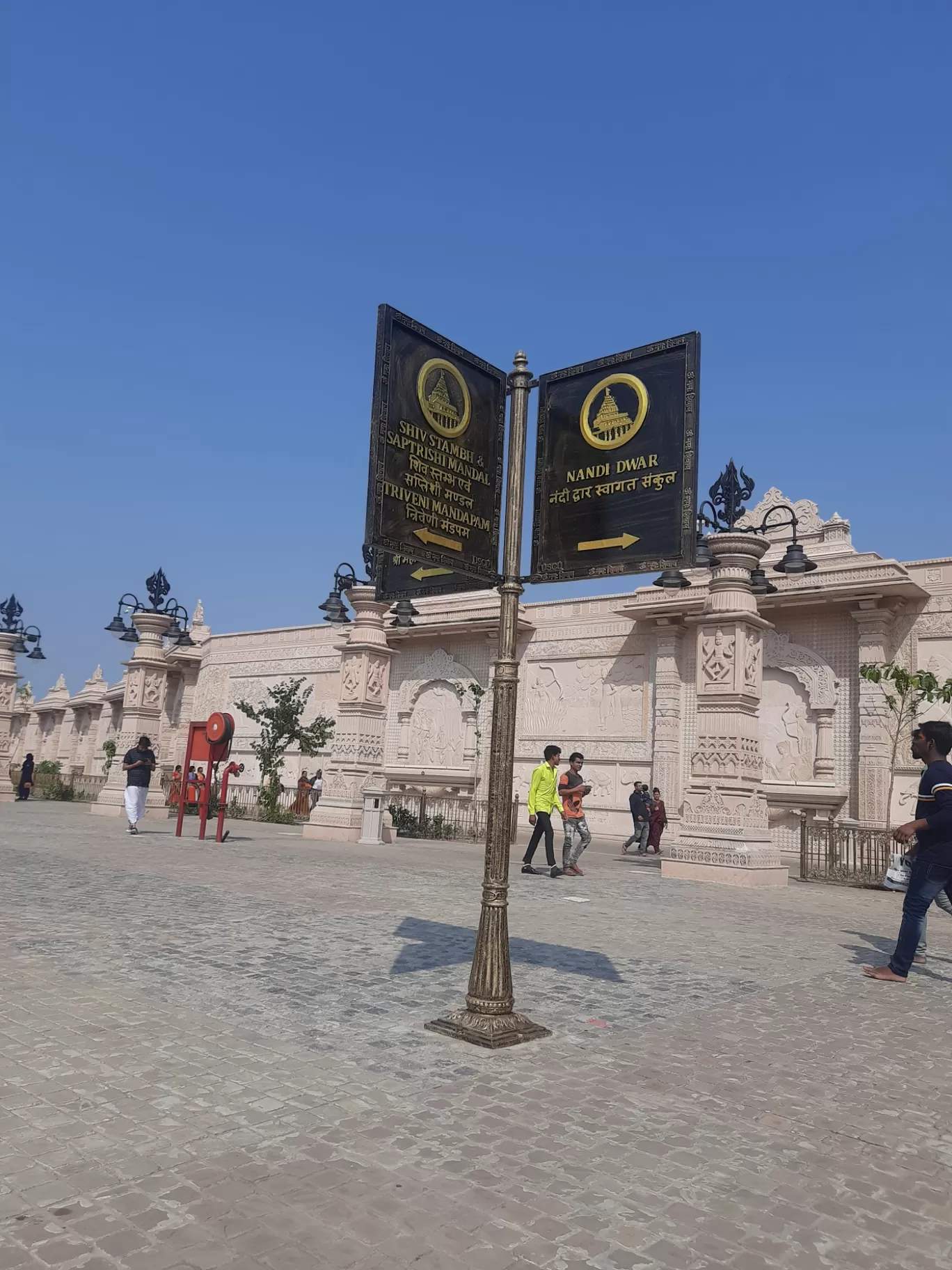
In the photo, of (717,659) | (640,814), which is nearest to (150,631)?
(640,814)

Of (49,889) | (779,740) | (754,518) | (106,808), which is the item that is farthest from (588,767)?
(49,889)

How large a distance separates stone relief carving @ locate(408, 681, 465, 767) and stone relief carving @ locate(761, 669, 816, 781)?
33.5ft

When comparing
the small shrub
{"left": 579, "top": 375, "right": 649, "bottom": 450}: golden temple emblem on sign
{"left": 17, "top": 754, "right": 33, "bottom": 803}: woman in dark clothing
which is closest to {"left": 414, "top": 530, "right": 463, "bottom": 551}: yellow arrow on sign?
{"left": 579, "top": 375, "right": 649, "bottom": 450}: golden temple emblem on sign

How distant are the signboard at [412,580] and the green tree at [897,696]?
13.3 meters

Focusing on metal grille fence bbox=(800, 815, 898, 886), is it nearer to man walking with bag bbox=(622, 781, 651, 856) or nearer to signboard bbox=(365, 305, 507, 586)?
man walking with bag bbox=(622, 781, 651, 856)

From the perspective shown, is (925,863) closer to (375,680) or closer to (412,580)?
(412,580)

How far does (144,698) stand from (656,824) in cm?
1269

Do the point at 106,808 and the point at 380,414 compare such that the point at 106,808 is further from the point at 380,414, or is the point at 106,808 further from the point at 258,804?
the point at 380,414

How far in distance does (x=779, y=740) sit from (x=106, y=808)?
55.1ft

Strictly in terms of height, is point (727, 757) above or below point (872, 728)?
below

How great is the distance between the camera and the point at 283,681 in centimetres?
3672

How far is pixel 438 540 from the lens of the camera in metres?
5.27

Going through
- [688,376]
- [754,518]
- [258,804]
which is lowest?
[258,804]

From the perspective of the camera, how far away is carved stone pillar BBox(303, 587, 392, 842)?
60.1 ft
